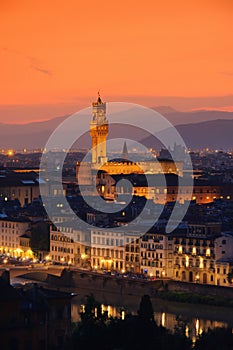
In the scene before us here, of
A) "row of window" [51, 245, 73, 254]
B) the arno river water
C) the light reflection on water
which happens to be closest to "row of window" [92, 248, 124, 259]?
"row of window" [51, 245, 73, 254]

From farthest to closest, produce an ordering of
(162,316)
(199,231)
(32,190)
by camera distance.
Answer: (32,190) → (199,231) → (162,316)

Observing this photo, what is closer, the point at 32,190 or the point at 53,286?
the point at 53,286

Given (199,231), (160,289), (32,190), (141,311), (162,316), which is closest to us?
(141,311)

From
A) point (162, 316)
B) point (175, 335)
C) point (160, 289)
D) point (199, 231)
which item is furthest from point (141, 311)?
point (199, 231)

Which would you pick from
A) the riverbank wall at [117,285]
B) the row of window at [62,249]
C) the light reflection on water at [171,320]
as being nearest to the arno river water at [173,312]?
the light reflection on water at [171,320]

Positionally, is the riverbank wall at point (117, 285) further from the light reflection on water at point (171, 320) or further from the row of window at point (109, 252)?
the light reflection on water at point (171, 320)

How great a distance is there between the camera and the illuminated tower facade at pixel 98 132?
201 feet

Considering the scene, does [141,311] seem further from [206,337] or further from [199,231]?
[199,231]

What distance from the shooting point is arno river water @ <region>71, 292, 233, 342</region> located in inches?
1128

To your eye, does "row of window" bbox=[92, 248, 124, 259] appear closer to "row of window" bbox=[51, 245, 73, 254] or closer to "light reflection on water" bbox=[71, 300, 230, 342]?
"row of window" bbox=[51, 245, 73, 254]

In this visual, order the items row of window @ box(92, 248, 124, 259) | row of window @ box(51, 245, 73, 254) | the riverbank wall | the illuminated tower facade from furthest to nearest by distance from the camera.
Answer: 1. the illuminated tower facade
2. row of window @ box(51, 245, 73, 254)
3. row of window @ box(92, 248, 124, 259)
4. the riverbank wall

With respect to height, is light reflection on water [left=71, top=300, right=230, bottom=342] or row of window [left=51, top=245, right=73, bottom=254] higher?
row of window [left=51, top=245, right=73, bottom=254]

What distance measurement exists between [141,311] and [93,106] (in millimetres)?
40009

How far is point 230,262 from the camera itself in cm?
3347
